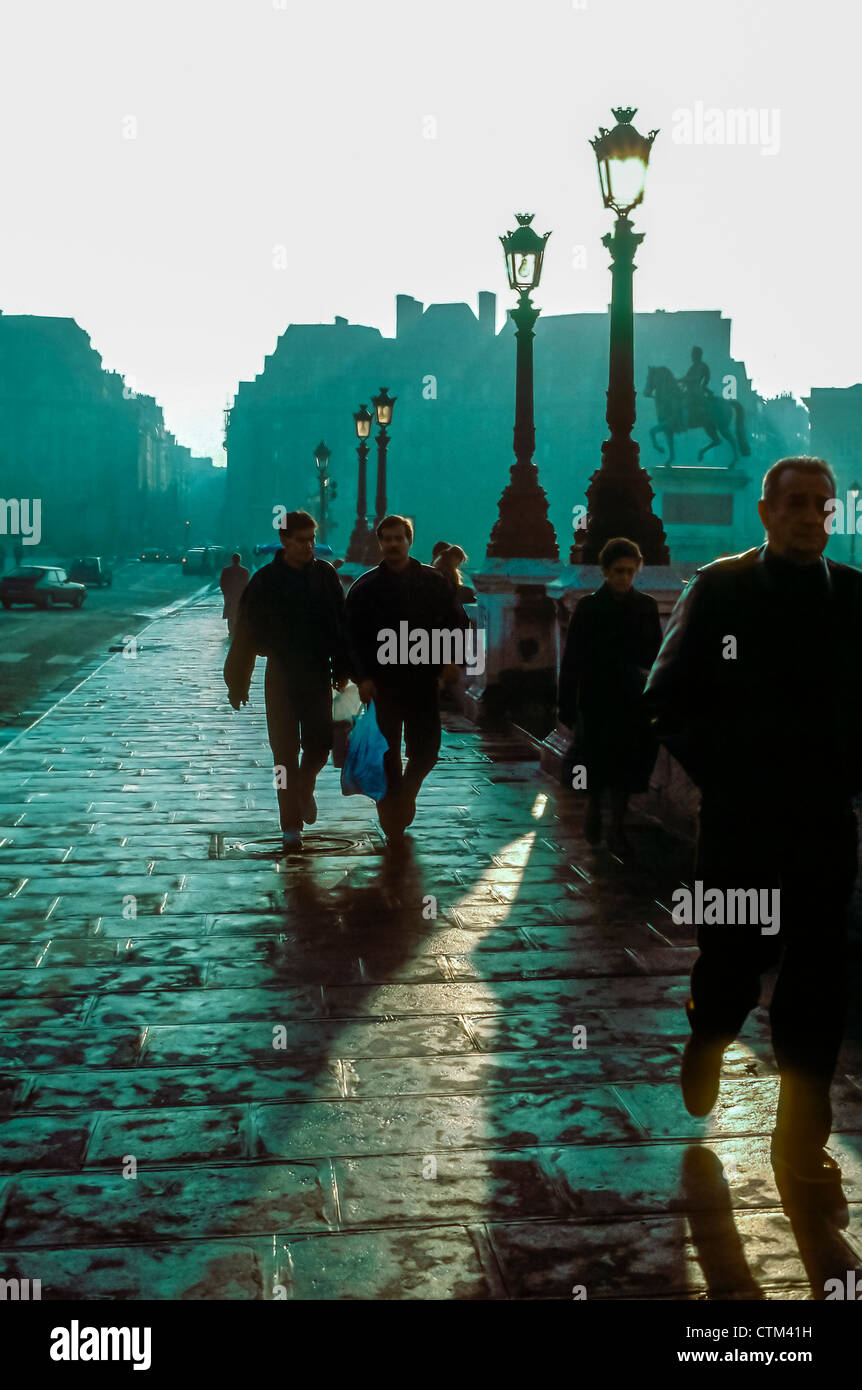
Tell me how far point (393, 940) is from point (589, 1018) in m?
1.17

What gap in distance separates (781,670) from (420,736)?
13.7ft

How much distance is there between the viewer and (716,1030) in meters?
3.83

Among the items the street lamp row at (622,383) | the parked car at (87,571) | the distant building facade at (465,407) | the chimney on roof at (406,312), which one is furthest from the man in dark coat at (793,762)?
the chimney on roof at (406,312)

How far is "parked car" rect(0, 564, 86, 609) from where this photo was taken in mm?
42125

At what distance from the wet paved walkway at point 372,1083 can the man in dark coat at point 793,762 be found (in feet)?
1.11

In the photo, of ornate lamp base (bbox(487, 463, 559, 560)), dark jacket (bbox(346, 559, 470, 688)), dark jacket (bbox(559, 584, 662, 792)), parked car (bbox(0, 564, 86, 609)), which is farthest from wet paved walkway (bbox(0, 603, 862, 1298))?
parked car (bbox(0, 564, 86, 609))

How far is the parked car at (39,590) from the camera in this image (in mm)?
42125

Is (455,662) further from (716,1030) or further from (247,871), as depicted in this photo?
(716,1030)

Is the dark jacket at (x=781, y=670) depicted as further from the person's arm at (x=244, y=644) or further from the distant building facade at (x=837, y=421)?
the distant building facade at (x=837, y=421)

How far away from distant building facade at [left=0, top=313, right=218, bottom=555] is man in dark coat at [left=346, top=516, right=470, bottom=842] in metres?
90.3

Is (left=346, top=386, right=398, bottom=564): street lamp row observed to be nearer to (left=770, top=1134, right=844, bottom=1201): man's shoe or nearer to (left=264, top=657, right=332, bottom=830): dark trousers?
(left=264, top=657, right=332, bottom=830): dark trousers

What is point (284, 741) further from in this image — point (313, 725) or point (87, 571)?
point (87, 571)

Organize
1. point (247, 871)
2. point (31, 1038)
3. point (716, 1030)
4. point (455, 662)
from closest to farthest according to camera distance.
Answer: point (716, 1030)
point (31, 1038)
point (247, 871)
point (455, 662)

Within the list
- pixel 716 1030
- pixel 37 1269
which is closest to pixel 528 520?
pixel 716 1030
